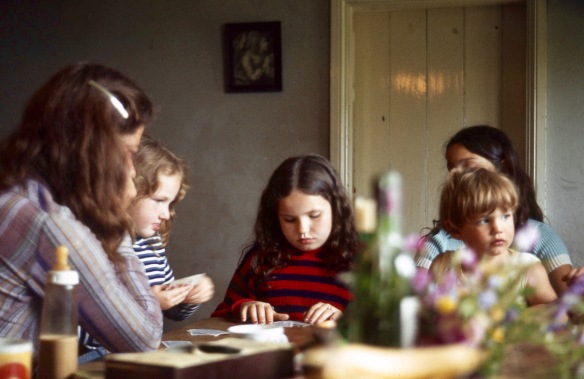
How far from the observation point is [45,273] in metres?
1.40

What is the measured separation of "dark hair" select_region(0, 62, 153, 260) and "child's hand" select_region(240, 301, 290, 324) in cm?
66

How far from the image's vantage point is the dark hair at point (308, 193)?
8.07 ft

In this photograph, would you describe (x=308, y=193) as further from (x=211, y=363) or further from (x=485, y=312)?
(x=485, y=312)

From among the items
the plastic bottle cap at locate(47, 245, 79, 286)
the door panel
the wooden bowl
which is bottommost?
the wooden bowl

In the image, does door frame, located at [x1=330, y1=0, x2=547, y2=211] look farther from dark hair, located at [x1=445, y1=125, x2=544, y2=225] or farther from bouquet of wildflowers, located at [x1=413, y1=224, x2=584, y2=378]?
bouquet of wildflowers, located at [x1=413, y1=224, x2=584, y2=378]

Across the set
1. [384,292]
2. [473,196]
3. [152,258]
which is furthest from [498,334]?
[152,258]

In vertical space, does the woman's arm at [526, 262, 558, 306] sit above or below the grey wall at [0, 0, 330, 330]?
below

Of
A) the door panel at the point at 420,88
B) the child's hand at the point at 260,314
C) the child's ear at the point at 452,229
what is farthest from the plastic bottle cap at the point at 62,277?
the door panel at the point at 420,88

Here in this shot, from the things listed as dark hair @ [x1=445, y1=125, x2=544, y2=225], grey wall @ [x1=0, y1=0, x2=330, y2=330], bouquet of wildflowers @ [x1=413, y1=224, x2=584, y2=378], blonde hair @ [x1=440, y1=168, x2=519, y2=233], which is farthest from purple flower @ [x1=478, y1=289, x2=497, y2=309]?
grey wall @ [x1=0, y1=0, x2=330, y2=330]

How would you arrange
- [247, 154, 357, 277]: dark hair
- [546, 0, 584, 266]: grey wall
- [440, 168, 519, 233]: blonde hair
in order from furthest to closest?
[546, 0, 584, 266]: grey wall, [247, 154, 357, 277]: dark hair, [440, 168, 519, 233]: blonde hair

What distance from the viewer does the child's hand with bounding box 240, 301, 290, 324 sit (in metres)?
2.09

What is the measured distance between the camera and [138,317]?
1.44 metres

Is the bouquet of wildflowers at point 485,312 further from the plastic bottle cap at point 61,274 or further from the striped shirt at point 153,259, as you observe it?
the striped shirt at point 153,259

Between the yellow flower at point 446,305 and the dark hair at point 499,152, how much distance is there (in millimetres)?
2090
